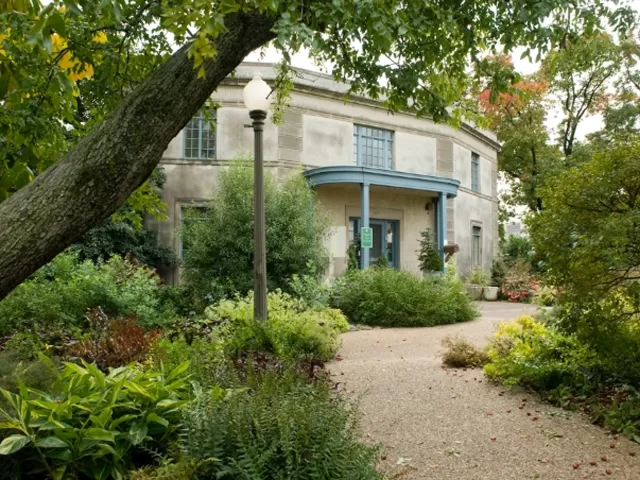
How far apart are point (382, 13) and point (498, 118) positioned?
24566 mm

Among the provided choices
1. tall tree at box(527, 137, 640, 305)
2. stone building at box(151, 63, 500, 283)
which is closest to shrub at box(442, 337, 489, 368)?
tall tree at box(527, 137, 640, 305)

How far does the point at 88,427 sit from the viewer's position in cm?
257

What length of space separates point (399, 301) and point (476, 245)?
1117cm

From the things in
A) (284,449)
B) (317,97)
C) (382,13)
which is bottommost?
(284,449)

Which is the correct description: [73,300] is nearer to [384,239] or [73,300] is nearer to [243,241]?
[243,241]

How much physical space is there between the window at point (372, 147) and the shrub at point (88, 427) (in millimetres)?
14057

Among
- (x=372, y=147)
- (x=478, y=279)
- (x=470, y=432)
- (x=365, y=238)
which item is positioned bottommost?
(x=470, y=432)

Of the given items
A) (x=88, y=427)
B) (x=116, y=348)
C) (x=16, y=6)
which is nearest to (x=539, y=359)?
(x=116, y=348)

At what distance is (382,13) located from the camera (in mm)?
2896

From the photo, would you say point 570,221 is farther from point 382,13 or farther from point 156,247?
point 156,247

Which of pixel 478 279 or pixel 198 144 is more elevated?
pixel 198 144

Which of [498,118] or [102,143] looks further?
[498,118]

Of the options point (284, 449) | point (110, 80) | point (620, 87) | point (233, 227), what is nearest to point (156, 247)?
point (233, 227)

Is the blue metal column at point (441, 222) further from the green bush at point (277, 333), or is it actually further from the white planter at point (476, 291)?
the green bush at point (277, 333)
